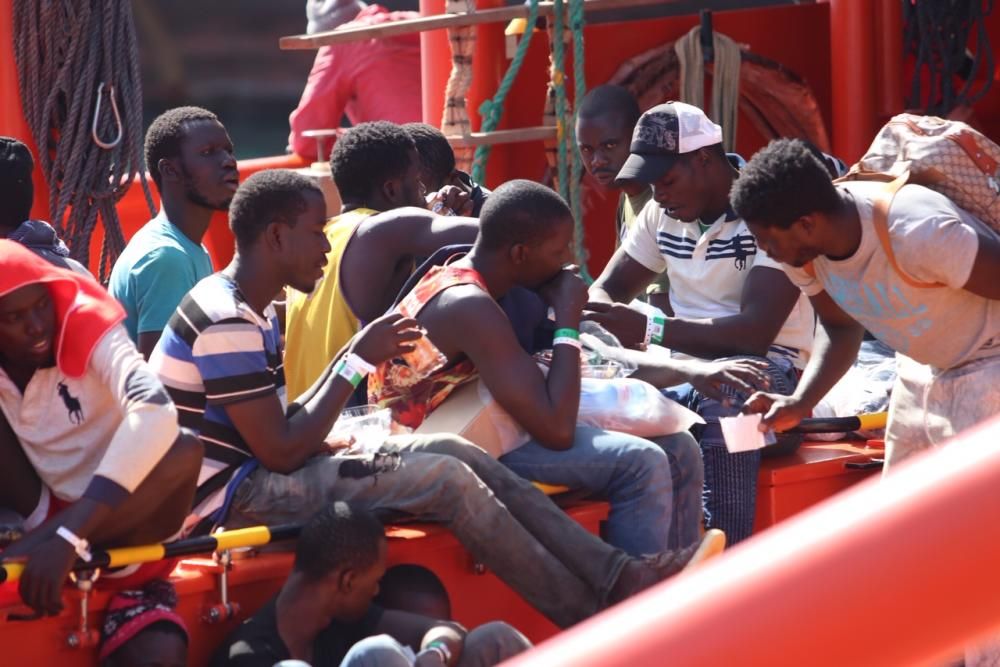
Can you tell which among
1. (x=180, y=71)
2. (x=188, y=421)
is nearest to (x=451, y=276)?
(x=188, y=421)

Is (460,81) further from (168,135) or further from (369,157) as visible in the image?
(168,135)

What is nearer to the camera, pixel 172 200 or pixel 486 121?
pixel 172 200

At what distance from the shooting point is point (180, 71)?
576 inches

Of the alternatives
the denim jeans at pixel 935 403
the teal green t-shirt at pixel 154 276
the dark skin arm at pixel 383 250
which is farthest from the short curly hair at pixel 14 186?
Answer: the denim jeans at pixel 935 403

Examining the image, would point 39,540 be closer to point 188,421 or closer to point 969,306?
point 188,421

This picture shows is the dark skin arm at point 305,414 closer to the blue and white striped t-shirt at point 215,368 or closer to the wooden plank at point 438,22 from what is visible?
the blue and white striped t-shirt at point 215,368

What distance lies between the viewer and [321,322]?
4.23 meters

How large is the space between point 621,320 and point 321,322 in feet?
2.78

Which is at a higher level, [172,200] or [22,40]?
[22,40]

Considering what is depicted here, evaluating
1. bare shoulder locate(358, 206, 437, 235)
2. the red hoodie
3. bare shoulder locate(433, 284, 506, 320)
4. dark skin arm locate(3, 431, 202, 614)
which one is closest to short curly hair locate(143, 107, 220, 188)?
bare shoulder locate(358, 206, 437, 235)

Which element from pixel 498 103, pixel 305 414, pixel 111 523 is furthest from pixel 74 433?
pixel 498 103

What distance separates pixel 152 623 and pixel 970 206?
1.95m

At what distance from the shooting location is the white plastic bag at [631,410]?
3955 millimetres

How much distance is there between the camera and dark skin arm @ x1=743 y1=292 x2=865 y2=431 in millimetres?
3715
